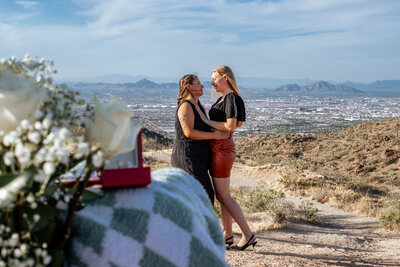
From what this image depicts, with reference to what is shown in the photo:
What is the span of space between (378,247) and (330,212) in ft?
10.4

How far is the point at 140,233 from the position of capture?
1615 mm

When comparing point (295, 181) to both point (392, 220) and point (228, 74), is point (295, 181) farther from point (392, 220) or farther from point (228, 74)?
point (228, 74)

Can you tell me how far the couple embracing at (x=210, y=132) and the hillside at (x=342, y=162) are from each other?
6.18m

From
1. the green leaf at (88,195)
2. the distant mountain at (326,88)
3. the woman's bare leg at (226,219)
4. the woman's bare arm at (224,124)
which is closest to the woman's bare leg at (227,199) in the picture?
the woman's bare leg at (226,219)

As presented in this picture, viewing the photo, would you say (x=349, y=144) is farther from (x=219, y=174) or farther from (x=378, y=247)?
(x=219, y=174)

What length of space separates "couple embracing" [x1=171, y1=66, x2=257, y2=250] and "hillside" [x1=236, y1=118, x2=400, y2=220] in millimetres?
6181

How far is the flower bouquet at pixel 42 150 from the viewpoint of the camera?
1.22m

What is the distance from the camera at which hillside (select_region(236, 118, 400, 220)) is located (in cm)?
1096

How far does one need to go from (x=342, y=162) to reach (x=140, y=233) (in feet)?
63.9

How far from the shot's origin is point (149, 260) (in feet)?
5.34

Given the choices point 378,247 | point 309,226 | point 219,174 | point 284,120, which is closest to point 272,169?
point 309,226

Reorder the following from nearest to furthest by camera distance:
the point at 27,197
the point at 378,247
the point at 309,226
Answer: the point at 27,197, the point at 378,247, the point at 309,226

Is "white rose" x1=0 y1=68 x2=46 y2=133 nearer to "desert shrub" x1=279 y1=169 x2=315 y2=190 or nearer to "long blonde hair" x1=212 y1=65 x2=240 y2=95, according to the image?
"long blonde hair" x1=212 y1=65 x2=240 y2=95

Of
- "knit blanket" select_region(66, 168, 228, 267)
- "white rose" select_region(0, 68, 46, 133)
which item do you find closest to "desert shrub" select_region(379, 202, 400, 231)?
"knit blanket" select_region(66, 168, 228, 267)
